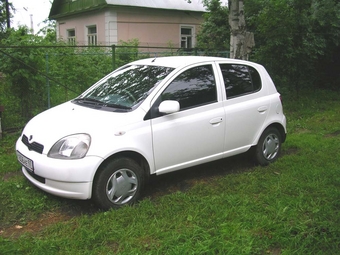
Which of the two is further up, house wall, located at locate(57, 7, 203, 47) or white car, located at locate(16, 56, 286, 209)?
house wall, located at locate(57, 7, 203, 47)

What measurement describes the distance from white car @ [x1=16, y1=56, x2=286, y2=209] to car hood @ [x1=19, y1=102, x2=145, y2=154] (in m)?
0.01

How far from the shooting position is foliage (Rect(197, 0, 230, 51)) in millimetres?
13680

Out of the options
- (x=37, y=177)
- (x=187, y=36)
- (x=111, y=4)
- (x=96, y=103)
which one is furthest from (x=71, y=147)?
(x=187, y=36)

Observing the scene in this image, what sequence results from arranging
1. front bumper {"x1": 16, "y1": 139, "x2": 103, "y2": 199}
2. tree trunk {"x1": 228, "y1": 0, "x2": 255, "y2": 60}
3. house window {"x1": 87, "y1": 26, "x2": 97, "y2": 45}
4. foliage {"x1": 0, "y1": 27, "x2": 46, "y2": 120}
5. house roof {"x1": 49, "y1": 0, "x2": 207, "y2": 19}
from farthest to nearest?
house window {"x1": 87, "y1": 26, "x2": 97, "y2": 45}
house roof {"x1": 49, "y1": 0, "x2": 207, "y2": 19}
tree trunk {"x1": 228, "y1": 0, "x2": 255, "y2": 60}
foliage {"x1": 0, "y1": 27, "x2": 46, "y2": 120}
front bumper {"x1": 16, "y1": 139, "x2": 103, "y2": 199}

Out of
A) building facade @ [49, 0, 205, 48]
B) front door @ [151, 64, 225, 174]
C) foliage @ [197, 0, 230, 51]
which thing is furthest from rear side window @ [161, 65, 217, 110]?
building facade @ [49, 0, 205, 48]

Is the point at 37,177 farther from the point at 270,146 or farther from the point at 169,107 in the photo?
the point at 270,146

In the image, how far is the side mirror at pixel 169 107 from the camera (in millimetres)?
4301

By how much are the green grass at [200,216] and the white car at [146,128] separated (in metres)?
0.29

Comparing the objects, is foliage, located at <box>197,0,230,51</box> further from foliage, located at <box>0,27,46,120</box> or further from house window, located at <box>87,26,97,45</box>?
house window, located at <box>87,26,97,45</box>

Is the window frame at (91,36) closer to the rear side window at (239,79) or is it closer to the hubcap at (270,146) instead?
the rear side window at (239,79)

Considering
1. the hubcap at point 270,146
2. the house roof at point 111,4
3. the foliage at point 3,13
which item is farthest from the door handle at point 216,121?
the foliage at point 3,13

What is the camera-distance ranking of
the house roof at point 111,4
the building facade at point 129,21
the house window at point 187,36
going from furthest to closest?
the house window at point 187,36
the building facade at point 129,21
the house roof at point 111,4

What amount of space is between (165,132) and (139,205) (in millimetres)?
875

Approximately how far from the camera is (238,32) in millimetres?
8297
